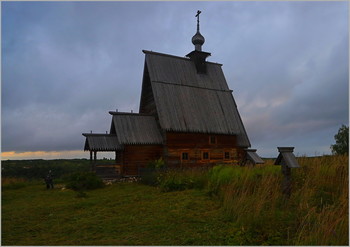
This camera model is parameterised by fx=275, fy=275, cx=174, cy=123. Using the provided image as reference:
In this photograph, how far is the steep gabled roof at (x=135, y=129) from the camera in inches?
781

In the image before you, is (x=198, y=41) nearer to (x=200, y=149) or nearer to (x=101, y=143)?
(x=200, y=149)

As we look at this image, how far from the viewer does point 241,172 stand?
388 inches

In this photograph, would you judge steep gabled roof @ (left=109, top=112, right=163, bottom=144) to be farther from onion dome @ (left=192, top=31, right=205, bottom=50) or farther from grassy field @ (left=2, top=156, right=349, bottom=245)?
onion dome @ (left=192, top=31, right=205, bottom=50)

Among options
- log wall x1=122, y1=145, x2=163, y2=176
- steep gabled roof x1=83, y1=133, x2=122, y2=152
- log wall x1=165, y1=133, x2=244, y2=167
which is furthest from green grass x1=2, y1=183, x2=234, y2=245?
log wall x1=165, y1=133, x2=244, y2=167

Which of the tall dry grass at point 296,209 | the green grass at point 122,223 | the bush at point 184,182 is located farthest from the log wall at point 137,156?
the tall dry grass at point 296,209

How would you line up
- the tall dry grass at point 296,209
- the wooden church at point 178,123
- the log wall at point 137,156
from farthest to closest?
the wooden church at point 178,123, the log wall at point 137,156, the tall dry grass at point 296,209

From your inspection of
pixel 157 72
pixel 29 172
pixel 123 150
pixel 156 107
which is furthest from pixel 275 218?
pixel 29 172

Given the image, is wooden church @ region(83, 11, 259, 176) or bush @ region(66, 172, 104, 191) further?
wooden church @ region(83, 11, 259, 176)

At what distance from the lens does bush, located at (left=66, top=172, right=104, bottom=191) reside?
15.6 metres

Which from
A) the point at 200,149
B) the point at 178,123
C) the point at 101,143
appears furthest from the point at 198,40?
the point at 101,143

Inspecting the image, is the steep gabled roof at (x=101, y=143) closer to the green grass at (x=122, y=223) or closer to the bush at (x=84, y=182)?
the bush at (x=84, y=182)

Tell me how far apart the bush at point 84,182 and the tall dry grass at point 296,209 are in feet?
29.7

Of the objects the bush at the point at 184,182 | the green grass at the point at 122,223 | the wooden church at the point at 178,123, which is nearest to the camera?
the green grass at the point at 122,223

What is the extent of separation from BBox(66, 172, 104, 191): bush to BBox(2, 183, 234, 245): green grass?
4.92 m
